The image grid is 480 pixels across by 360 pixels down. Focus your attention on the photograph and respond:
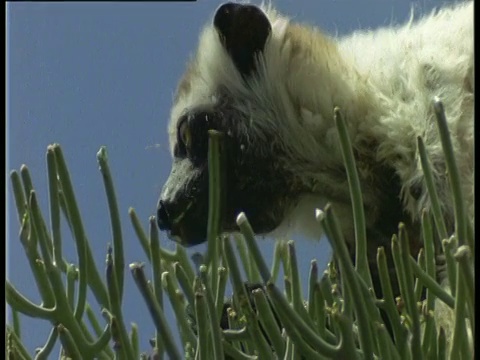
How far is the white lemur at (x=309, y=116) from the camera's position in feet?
3.53

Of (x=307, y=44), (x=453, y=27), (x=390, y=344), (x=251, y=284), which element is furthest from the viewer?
(x=307, y=44)

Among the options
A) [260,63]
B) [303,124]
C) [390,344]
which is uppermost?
[260,63]

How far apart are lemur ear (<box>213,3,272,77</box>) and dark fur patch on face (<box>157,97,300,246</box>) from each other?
91mm

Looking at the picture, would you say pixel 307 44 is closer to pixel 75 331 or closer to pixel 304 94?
pixel 304 94

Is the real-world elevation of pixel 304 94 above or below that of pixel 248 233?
above

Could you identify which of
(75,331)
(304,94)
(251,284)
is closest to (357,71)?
(304,94)

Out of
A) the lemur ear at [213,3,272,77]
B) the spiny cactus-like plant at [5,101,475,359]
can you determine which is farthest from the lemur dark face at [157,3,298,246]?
the spiny cactus-like plant at [5,101,475,359]

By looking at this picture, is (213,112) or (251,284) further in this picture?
(213,112)

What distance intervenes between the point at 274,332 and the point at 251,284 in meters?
0.30

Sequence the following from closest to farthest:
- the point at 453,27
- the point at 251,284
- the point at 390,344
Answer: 1. the point at 390,344
2. the point at 251,284
3. the point at 453,27

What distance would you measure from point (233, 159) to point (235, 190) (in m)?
0.05

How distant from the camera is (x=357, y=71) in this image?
1199 mm

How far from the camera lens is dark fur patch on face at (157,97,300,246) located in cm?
120

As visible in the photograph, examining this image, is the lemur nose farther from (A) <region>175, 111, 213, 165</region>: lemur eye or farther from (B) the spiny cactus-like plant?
(B) the spiny cactus-like plant
